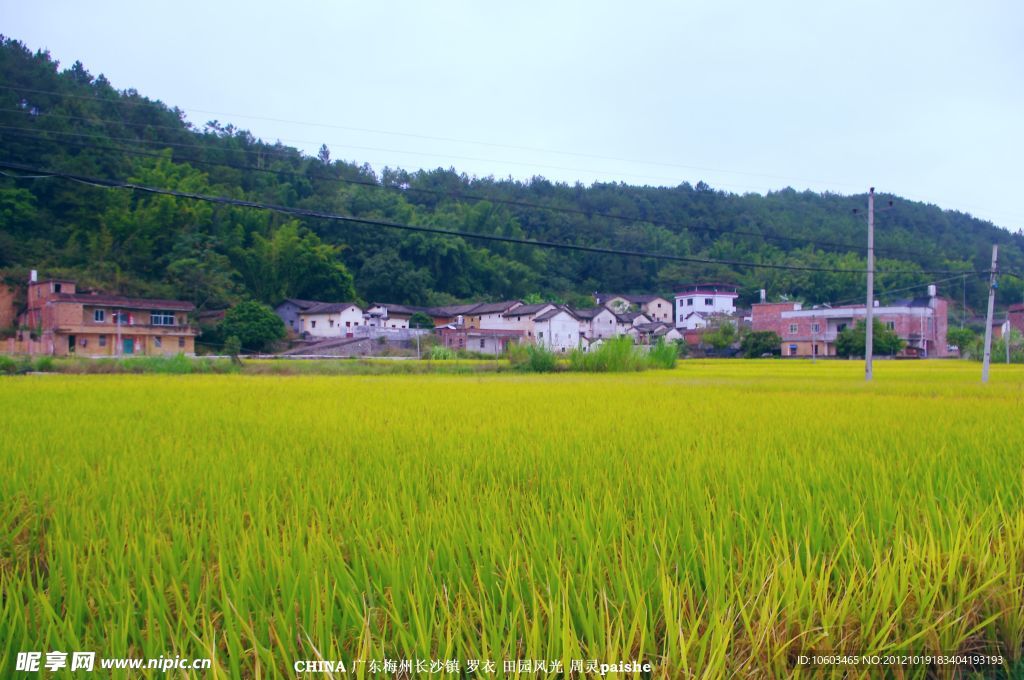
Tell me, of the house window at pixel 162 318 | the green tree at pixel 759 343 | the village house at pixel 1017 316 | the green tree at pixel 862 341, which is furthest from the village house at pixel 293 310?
the village house at pixel 1017 316

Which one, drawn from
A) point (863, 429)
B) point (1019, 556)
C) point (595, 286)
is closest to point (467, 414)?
point (863, 429)

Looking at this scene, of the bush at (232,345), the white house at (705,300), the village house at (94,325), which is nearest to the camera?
the village house at (94,325)

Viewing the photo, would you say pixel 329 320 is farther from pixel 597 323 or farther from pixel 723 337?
pixel 723 337

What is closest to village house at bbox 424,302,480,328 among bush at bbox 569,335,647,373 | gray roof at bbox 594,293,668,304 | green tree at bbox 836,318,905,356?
gray roof at bbox 594,293,668,304

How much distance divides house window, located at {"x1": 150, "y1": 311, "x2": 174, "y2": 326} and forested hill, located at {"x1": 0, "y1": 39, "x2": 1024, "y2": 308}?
13.0ft

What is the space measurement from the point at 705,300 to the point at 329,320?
2629cm

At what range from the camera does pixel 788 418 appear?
18.9 ft

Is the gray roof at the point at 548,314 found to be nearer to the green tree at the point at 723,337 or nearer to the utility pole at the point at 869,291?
the green tree at the point at 723,337

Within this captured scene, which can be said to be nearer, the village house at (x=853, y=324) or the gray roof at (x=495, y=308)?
the village house at (x=853, y=324)

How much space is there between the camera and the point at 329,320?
34.2 metres

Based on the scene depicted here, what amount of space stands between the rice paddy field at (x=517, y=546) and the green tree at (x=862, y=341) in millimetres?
29506

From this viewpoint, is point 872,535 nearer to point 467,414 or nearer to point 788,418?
point 788,418

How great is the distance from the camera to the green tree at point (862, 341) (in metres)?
31.8

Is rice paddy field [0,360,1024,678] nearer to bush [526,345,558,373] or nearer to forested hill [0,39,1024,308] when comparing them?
bush [526,345,558,373]
